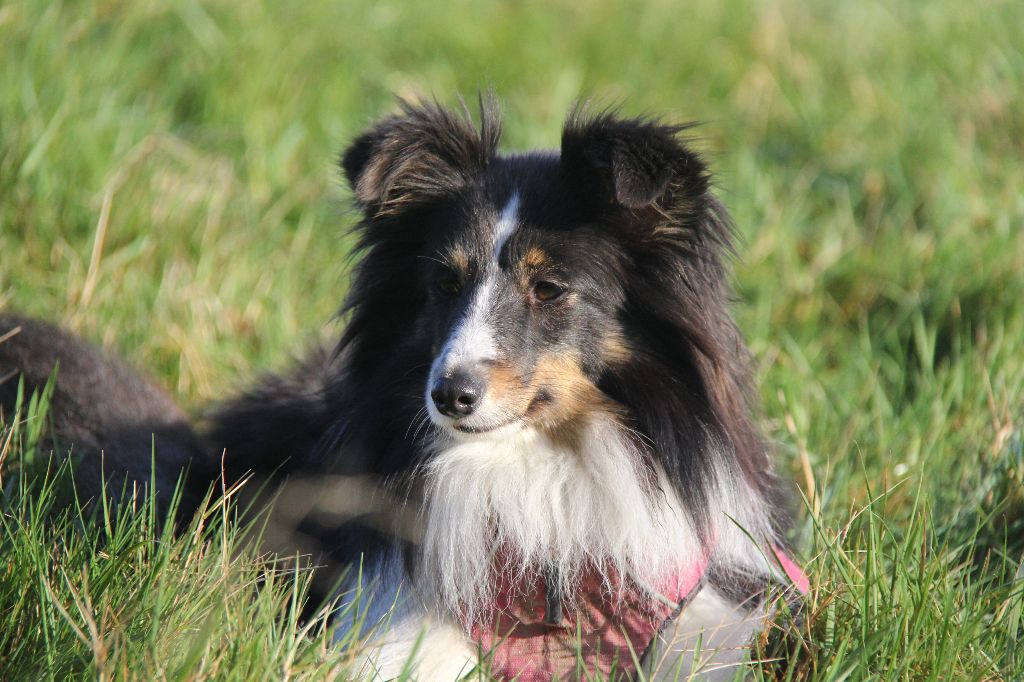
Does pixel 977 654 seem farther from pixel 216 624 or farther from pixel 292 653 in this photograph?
pixel 216 624

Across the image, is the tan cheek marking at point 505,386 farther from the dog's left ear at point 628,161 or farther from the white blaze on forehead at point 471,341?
the dog's left ear at point 628,161

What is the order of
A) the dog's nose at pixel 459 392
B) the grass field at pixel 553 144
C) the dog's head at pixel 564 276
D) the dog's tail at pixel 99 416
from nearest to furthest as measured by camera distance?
the grass field at pixel 553 144, the dog's nose at pixel 459 392, the dog's head at pixel 564 276, the dog's tail at pixel 99 416

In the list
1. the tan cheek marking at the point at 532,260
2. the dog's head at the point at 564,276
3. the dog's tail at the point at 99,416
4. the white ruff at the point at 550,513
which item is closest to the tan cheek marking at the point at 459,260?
the dog's head at the point at 564,276

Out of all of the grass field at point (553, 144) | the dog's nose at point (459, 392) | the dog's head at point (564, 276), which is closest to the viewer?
the grass field at point (553, 144)

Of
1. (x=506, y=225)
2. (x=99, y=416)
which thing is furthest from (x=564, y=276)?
(x=99, y=416)

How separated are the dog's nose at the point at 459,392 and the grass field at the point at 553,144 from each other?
0.58 metres

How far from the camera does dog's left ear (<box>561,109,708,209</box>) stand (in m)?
2.56

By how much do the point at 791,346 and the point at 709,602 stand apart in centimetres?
192

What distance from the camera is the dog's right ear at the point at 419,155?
2.87 meters

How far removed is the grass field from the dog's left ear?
62 centimetres

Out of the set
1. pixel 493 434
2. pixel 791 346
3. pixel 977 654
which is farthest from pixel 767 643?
pixel 791 346

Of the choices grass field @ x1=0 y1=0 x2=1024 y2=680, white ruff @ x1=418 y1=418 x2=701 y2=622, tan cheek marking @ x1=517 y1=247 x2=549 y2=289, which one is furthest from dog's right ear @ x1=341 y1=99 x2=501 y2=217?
white ruff @ x1=418 y1=418 x2=701 y2=622

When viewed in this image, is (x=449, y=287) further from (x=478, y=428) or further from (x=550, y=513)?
(x=550, y=513)

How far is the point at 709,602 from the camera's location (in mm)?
2861
